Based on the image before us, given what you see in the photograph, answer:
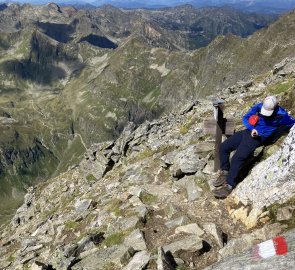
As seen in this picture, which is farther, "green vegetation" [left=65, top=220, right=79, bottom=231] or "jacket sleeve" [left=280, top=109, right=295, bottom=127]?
"green vegetation" [left=65, top=220, right=79, bottom=231]

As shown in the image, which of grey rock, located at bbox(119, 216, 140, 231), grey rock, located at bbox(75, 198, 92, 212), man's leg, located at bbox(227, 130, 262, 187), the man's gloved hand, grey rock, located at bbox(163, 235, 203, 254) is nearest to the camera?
grey rock, located at bbox(163, 235, 203, 254)

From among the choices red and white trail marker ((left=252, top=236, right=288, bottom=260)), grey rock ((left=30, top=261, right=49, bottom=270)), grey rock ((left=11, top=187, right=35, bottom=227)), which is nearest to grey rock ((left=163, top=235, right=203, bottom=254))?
red and white trail marker ((left=252, top=236, right=288, bottom=260))

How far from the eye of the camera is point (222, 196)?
19438mm

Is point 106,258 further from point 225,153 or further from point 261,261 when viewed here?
point 261,261

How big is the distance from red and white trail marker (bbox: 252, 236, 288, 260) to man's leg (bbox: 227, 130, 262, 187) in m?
6.95

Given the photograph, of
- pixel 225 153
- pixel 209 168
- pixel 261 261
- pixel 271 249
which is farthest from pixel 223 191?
pixel 261 261

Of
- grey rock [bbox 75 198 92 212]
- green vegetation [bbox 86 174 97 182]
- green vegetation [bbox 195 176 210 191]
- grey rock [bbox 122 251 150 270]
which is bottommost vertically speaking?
green vegetation [bbox 86 174 97 182]

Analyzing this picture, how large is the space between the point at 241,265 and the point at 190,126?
28907 mm

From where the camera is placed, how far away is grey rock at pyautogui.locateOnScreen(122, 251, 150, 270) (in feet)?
51.7

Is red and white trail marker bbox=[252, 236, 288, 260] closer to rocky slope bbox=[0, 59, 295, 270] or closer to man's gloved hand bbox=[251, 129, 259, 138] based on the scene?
rocky slope bbox=[0, 59, 295, 270]

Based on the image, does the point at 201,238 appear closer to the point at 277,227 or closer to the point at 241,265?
the point at 277,227

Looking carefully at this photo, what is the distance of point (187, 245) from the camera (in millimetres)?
16500

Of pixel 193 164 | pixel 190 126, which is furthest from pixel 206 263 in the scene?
pixel 190 126

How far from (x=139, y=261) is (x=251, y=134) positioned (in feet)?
24.4
